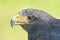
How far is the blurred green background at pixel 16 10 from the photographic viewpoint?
9.23m

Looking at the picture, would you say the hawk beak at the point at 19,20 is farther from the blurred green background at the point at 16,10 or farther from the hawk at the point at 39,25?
the blurred green background at the point at 16,10

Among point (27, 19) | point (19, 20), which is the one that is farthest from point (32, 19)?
point (19, 20)

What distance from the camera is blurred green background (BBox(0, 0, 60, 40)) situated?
363 inches

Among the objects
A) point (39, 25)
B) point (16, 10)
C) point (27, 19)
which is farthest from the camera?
point (16, 10)

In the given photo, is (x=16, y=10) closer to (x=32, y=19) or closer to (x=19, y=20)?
(x=19, y=20)

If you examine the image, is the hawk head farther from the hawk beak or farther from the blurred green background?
the blurred green background

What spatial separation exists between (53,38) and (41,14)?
13.8 inches

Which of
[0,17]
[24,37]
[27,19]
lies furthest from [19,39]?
[27,19]

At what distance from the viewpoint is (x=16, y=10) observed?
1023 centimetres

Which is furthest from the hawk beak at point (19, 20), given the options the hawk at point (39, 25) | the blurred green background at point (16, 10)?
the blurred green background at point (16, 10)

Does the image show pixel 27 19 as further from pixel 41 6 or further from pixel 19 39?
pixel 41 6

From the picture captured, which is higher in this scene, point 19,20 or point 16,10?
point 19,20

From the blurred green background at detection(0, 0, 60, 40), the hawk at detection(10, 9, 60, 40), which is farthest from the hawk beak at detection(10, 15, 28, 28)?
the blurred green background at detection(0, 0, 60, 40)

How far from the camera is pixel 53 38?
216 inches
